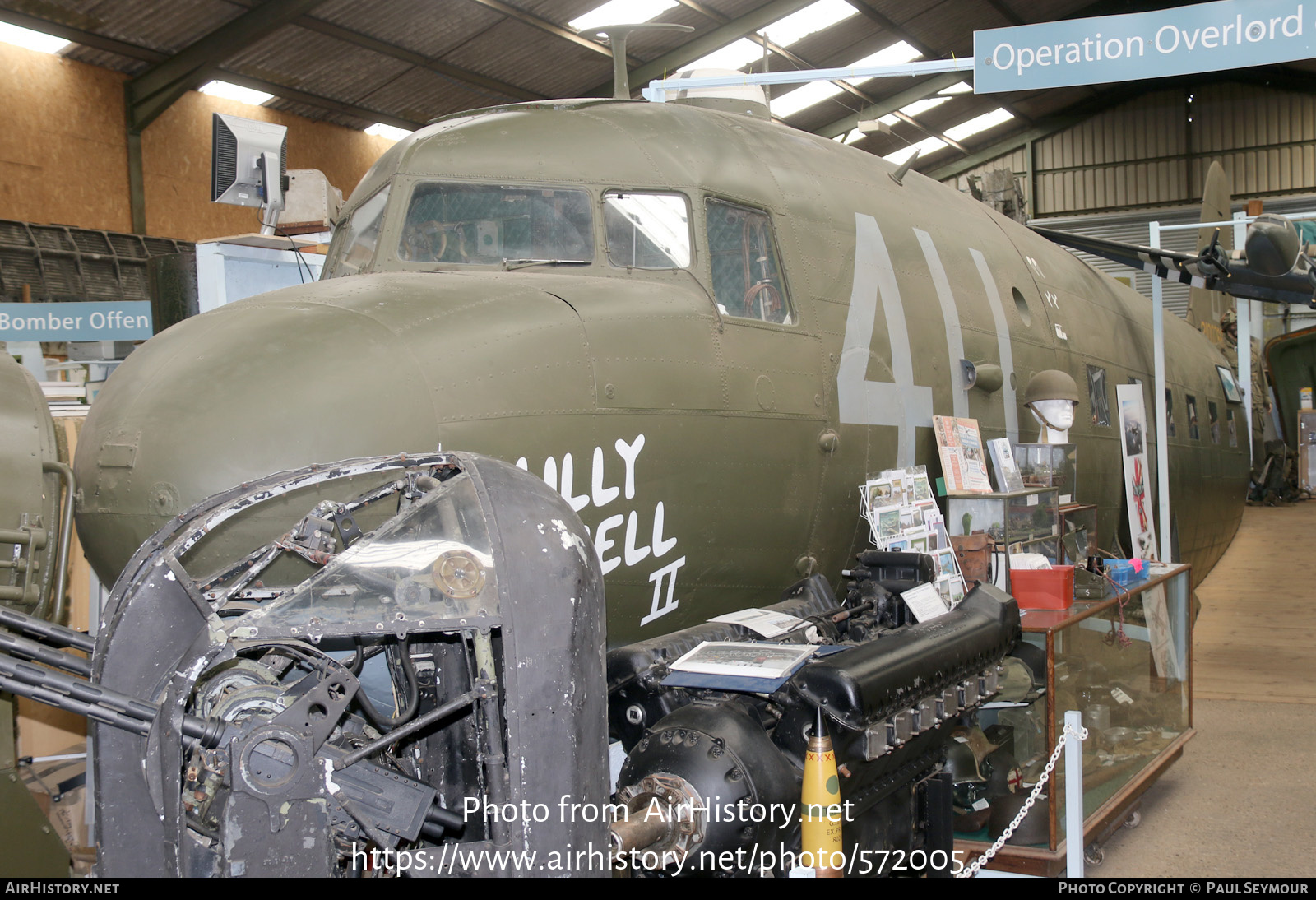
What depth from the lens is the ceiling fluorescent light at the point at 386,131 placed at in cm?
1958

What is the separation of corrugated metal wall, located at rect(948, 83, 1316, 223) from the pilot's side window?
24.5m

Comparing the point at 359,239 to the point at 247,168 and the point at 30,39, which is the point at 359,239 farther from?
the point at 30,39

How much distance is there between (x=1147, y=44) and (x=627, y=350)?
3131 mm

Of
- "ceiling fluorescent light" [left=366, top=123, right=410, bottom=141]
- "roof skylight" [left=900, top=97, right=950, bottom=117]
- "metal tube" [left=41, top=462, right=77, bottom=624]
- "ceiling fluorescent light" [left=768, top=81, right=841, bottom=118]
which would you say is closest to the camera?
"metal tube" [left=41, top=462, right=77, bottom=624]

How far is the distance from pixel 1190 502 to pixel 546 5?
1147 cm

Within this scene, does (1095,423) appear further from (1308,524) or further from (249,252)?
(1308,524)

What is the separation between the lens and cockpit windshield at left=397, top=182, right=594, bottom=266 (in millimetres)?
4566

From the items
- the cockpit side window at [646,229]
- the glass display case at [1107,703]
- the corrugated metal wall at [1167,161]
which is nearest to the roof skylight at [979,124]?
the corrugated metal wall at [1167,161]

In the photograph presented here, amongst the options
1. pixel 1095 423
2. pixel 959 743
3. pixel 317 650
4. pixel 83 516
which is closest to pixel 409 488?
pixel 317 650

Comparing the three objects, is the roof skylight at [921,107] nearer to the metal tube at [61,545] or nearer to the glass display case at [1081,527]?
the glass display case at [1081,527]

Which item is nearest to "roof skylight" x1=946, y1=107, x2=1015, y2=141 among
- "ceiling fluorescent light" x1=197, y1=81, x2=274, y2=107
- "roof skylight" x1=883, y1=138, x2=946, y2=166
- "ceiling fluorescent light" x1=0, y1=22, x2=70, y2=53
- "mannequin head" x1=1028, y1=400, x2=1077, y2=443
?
"roof skylight" x1=883, y1=138, x2=946, y2=166

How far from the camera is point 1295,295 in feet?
31.0

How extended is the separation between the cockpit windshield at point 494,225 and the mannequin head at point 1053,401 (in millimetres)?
3192

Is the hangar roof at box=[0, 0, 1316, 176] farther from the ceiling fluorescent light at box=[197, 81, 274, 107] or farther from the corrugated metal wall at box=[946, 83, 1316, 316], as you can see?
the corrugated metal wall at box=[946, 83, 1316, 316]
